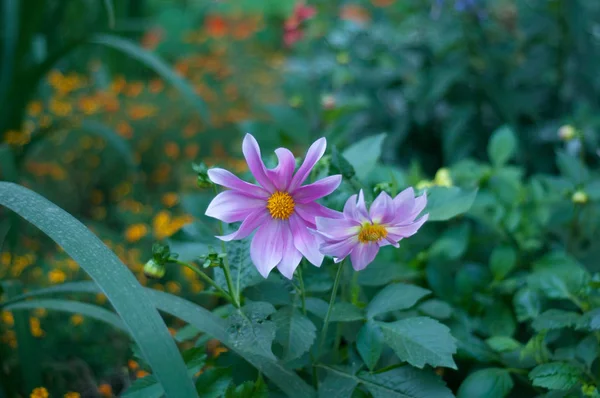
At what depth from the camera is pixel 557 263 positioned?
108cm

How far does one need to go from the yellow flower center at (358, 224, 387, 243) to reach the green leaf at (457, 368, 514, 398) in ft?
0.95

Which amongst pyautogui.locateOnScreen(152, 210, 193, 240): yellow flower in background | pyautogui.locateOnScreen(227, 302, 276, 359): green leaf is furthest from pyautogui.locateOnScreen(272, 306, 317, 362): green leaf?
pyautogui.locateOnScreen(152, 210, 193, 240): yellow flower in background

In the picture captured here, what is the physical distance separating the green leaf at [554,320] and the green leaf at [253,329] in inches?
15.9

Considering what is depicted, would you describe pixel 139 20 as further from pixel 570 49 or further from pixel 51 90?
pixel 570 49

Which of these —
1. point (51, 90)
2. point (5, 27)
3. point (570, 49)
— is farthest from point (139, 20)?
point (570, 49)

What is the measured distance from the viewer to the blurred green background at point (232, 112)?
58.6 inches

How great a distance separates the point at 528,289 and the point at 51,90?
1.97 m

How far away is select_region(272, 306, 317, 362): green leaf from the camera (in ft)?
2.48

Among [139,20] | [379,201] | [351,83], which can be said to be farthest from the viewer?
[139,20]

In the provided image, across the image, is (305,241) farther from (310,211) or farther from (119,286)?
(119,286)

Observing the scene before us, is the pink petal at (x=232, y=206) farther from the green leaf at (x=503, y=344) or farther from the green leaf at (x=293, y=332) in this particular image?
the green leaf at (x=503, y=344)

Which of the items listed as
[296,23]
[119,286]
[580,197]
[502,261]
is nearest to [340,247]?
[119,286]

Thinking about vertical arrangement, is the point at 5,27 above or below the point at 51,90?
above

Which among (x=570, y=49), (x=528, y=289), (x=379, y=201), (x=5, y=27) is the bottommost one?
(x=528, y=289)
